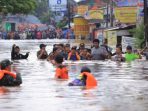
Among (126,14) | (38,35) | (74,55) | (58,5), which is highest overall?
(58,5)

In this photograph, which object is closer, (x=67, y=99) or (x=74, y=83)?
(x=67, y=99)

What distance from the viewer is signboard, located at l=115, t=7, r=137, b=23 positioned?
49.0m

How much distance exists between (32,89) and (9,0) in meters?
54.0

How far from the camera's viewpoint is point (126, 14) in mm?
49250

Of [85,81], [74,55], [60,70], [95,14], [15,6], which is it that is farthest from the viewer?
[15,6]

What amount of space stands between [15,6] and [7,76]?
56491mm

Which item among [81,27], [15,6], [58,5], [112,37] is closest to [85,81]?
[112,37]

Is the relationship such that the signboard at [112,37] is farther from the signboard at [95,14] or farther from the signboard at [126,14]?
the signboard at [95,14]

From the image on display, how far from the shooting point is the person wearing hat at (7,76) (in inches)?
658

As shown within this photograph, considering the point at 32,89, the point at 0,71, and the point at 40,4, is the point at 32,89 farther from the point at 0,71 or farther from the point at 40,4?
the point at 40,4

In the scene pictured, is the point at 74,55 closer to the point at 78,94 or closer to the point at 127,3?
the point at 78,94

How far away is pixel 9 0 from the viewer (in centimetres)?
6962

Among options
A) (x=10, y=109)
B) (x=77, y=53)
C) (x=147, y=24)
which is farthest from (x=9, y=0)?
(x=10, y=109)

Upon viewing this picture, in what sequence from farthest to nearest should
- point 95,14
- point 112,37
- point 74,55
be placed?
point 95,14, point 112,37, point 74,55
